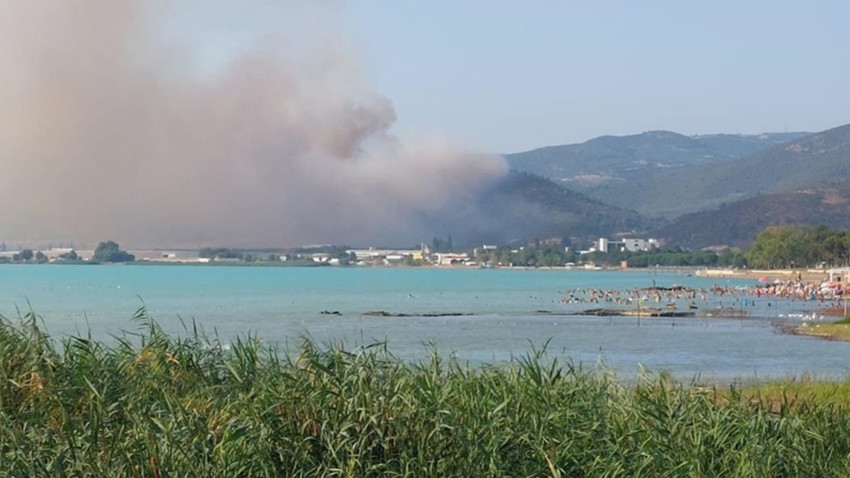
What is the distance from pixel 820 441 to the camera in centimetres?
1042

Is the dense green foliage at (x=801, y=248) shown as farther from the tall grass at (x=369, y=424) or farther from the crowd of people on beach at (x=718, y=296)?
the tall grass at (x=369, y=424)

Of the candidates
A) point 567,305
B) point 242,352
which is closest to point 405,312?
point 567,305

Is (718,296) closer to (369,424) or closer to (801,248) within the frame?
(801,248)

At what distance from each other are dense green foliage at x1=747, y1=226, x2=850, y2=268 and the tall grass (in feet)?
392

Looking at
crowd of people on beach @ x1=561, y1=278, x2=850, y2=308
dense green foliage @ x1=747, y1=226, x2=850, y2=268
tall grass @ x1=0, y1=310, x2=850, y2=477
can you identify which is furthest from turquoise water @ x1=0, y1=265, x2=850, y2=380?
dense green foliage @ x1=747, y1=226, x2=850, y2=268

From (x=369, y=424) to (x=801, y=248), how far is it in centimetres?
13004

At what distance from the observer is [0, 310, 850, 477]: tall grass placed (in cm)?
902

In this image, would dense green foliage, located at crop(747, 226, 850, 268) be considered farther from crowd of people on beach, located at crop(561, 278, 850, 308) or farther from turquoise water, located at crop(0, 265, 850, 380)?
turquoise water, located at crop(0, 265, 850, 380)

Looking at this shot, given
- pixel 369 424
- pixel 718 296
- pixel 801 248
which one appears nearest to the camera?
pixel 369 424

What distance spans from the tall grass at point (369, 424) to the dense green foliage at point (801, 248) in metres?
119

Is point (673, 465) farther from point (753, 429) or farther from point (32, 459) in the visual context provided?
point (32, 459)

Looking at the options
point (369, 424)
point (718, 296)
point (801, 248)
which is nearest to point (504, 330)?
point (369, 424)

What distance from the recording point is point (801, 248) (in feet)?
436

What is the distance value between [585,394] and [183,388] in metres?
3.68
